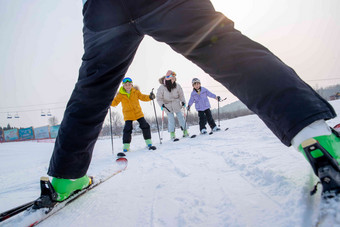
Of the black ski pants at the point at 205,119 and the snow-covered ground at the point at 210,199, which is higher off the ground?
the snow-covered ground at the point at 210,199

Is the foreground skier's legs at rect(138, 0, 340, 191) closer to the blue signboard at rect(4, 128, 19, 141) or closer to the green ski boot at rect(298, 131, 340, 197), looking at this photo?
the green ski boot at rect(298, 131, 340, 197)

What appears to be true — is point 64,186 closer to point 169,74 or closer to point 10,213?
point 10,213

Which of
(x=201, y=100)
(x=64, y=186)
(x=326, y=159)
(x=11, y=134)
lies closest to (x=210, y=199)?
(x=326, y=159)

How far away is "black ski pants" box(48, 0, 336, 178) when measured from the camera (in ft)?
1.97

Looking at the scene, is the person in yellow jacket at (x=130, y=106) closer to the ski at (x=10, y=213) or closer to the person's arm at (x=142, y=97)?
the person's arm at (x=142, y=97)

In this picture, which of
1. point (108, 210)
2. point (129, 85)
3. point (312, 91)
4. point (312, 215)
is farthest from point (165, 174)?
point (129, 85)

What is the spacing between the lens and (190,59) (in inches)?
32.5

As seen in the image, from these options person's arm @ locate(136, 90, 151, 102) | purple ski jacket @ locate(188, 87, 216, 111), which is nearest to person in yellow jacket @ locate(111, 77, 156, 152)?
person's arm @ locate(136, 90, 151, 102)

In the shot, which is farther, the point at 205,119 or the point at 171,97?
the point at 171,97

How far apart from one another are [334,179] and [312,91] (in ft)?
0.93

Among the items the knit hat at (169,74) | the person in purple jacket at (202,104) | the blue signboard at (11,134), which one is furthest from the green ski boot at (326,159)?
the blue signboard at (11,134)

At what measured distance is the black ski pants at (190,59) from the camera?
0.60 m

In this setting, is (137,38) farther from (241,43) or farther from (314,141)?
(314,141)

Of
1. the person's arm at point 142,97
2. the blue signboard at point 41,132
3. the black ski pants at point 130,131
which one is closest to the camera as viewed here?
the black ski pants at point 130,131
